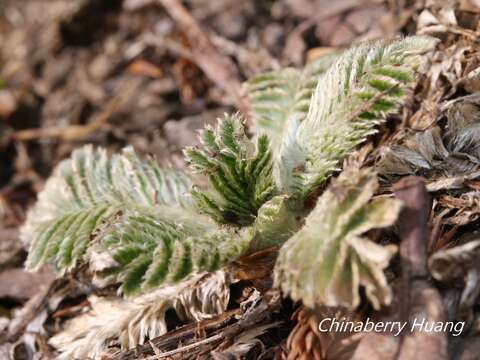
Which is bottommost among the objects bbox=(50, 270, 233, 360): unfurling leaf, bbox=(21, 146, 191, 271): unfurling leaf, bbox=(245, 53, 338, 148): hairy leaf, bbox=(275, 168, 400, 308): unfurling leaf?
bbox=(50, 270, 233, 360): unfurling leaf

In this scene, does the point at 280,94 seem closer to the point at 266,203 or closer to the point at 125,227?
the point at 266,203

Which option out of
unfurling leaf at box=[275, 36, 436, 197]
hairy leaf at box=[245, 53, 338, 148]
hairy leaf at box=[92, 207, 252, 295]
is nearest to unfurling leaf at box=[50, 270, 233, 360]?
hairy leaf at box=[92, 207, 252, 295]

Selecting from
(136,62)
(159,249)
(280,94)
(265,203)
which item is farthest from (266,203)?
(136,62)

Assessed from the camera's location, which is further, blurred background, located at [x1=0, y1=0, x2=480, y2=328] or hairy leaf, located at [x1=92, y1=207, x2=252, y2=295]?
blurred background, located at [x1=0, y1=0, x2=480, y2=328]

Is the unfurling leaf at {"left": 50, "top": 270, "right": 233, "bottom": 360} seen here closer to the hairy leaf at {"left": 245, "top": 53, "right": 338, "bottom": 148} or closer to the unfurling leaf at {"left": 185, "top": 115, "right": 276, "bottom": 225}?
the unfurling leaf at {"left": 185, "top": 115, "right": 276, "bottom": 225}

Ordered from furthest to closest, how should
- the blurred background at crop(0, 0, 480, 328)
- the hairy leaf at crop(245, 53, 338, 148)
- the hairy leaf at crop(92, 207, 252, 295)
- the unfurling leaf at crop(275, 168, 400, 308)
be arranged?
1. the blurred background at crop(0, 0, 480, 328)
2. the hairy leaf at crop(245, 53, 338, 148)
3. the hairy leaf at crop(92, 207, 252, 295)
4. the unfurling leaf at crop(275, 168, 400, 308)

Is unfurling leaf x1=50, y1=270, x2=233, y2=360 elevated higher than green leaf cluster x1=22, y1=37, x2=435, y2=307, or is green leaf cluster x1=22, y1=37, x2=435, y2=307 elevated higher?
green leaf cluster x1=22, y1=37, x2=435, y2=307

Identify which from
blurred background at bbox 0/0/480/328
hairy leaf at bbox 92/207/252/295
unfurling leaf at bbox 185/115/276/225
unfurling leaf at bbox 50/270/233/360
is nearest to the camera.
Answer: hairy leaf at bbox 92/207/252/295

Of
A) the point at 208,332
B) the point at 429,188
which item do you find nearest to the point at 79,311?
the point at 208,332
